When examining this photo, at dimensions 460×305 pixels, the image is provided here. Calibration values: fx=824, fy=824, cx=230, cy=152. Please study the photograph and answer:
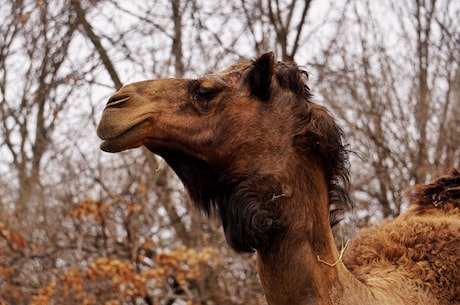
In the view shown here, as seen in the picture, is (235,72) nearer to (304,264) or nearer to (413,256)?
(304,264)

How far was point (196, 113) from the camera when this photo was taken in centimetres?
400

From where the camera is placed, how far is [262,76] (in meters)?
4.10

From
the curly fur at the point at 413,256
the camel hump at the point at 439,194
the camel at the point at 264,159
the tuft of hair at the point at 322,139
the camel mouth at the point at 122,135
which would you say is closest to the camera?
the camel mouth at the point at 122,135

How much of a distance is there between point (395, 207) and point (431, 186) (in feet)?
21.5

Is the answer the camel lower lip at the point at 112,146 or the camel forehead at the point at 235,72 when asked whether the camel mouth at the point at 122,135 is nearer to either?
the camel lower lip at the point at 112,146

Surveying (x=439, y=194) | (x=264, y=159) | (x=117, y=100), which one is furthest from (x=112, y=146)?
(x=439, y=194)

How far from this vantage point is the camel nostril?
3.86 metres

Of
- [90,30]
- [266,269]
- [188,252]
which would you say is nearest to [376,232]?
[266,269]

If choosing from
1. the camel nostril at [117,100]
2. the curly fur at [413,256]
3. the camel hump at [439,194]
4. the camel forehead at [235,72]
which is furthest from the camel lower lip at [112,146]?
the camel hump at [439,194]

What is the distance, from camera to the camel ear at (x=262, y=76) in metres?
4.10

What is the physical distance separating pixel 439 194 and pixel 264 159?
186cm

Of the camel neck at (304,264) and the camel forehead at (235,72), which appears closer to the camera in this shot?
the camel neck at (304,264)

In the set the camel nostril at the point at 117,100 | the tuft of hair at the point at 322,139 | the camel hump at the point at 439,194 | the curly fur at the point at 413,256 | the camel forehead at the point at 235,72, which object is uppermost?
the camel forehead at the point at 235,72

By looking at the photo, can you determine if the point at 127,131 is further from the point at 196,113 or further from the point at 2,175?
the point at 2,175
